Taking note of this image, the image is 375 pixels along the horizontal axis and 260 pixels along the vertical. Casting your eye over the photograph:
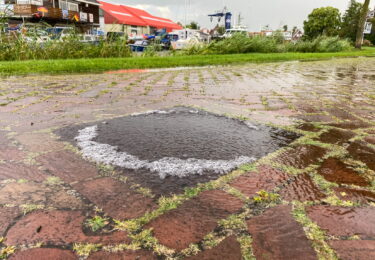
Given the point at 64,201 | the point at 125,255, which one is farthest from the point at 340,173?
the point at 64,201

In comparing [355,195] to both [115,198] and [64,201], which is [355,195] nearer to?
[115,198]

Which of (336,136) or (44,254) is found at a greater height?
(336,136)

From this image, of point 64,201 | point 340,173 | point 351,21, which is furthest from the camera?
point 351,21

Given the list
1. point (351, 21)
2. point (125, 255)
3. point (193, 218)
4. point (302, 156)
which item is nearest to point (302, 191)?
point (302, 156)

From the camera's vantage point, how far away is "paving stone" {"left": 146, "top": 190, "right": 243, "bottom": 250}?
48.1 inches

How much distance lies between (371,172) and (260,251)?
115cm

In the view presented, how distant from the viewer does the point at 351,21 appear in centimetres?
4134

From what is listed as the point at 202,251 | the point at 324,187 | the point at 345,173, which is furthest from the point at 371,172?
the point at 202,251

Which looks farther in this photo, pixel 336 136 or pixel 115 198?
pixel 336 136

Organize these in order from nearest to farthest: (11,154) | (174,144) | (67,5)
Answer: (11,154) < (174,144) < (67,5)

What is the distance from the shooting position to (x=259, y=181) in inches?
Answer: 66.4

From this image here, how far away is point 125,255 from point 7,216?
66cm

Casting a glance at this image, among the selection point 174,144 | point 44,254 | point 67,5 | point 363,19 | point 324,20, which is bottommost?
point 44,254

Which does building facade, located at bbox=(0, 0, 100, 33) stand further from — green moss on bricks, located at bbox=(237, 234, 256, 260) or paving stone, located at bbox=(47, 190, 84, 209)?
green moss on bricks, located at bbox=(237, 234, 256, 260)
